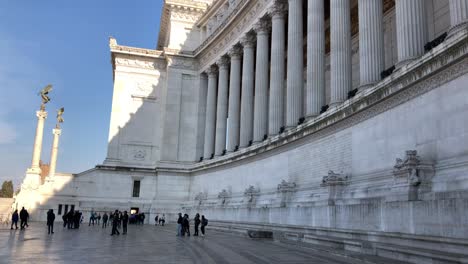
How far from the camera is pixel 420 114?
57.0ft

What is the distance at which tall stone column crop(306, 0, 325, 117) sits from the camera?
29562mm

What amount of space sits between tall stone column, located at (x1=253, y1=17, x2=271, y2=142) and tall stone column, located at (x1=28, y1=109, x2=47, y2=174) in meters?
29.6

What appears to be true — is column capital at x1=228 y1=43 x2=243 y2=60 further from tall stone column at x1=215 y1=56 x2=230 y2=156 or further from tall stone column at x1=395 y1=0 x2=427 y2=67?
tall stone column at x1=395 y1=0 x2=427 y2=67

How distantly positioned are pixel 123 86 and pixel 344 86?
40425 mm

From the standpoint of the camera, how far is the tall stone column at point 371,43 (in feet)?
75.5

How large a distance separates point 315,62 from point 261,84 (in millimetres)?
11549

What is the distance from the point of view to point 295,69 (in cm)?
3394

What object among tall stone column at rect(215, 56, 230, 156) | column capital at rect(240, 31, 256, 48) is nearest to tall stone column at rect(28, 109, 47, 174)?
tall stone column at rect(215, 56, 230, 156)

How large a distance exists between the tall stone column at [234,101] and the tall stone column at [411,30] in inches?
1119

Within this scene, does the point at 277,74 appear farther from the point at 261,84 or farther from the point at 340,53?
the point at 340,53

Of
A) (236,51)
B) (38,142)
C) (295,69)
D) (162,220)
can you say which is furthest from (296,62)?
(38,142)

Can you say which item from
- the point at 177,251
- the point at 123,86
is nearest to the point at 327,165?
the point at 177,251

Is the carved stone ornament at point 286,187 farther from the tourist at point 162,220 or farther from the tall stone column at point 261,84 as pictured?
the tourist at point 162,220

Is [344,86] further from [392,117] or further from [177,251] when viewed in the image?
[177,251]
